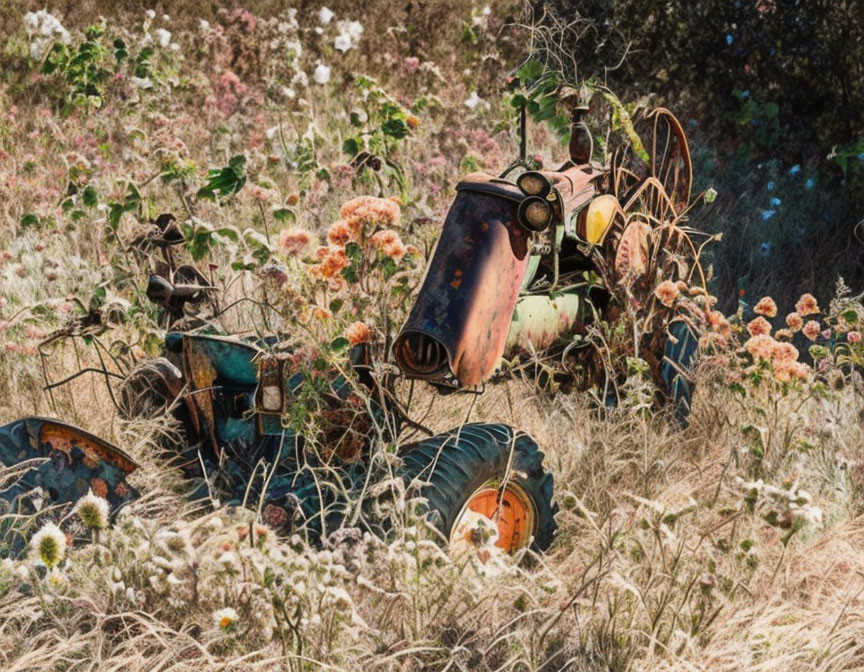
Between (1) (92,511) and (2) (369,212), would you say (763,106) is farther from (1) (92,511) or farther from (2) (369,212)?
(1) (92,511)

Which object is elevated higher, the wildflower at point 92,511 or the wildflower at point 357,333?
the wildflower at point 357,333

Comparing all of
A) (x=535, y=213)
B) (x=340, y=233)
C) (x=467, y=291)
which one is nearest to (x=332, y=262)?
(x=340, y=233)

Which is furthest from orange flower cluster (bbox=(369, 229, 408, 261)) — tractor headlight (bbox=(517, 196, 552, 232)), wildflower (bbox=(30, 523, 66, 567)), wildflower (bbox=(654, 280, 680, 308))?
wildflower (bbox=(30, 523, 66, 567))

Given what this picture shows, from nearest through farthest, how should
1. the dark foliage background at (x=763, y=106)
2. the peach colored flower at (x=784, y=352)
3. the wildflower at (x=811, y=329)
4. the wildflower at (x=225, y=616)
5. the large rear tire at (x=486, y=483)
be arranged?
1. the wildflower at (x=225, y=616)
2. the large rear tire at (x=486, y=483)
3. the peach colored flower at (x=784, y=352)
4. the wildflower at (x=811, y=329)
5. the dark foliage background at (x=763, y=106)

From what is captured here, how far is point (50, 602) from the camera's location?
2.82 m

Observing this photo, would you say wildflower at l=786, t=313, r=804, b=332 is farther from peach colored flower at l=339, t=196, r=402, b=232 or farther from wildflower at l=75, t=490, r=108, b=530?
wildflower at l=75, t=490, r=108, b=530

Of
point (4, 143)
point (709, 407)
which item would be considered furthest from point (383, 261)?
point (4, 143)

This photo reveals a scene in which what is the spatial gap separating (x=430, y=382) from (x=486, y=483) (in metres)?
0.34

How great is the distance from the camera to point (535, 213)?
298cm

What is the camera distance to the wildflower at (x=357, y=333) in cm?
310

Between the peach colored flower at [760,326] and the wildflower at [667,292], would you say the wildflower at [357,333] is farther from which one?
the peach colored flower at [760,326]

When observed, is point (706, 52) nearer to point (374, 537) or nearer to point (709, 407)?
point (709, 407)

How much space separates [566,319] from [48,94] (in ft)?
17.3

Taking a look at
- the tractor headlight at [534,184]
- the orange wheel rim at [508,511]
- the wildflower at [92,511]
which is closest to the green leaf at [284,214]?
the tractor headlight at [534,184]
